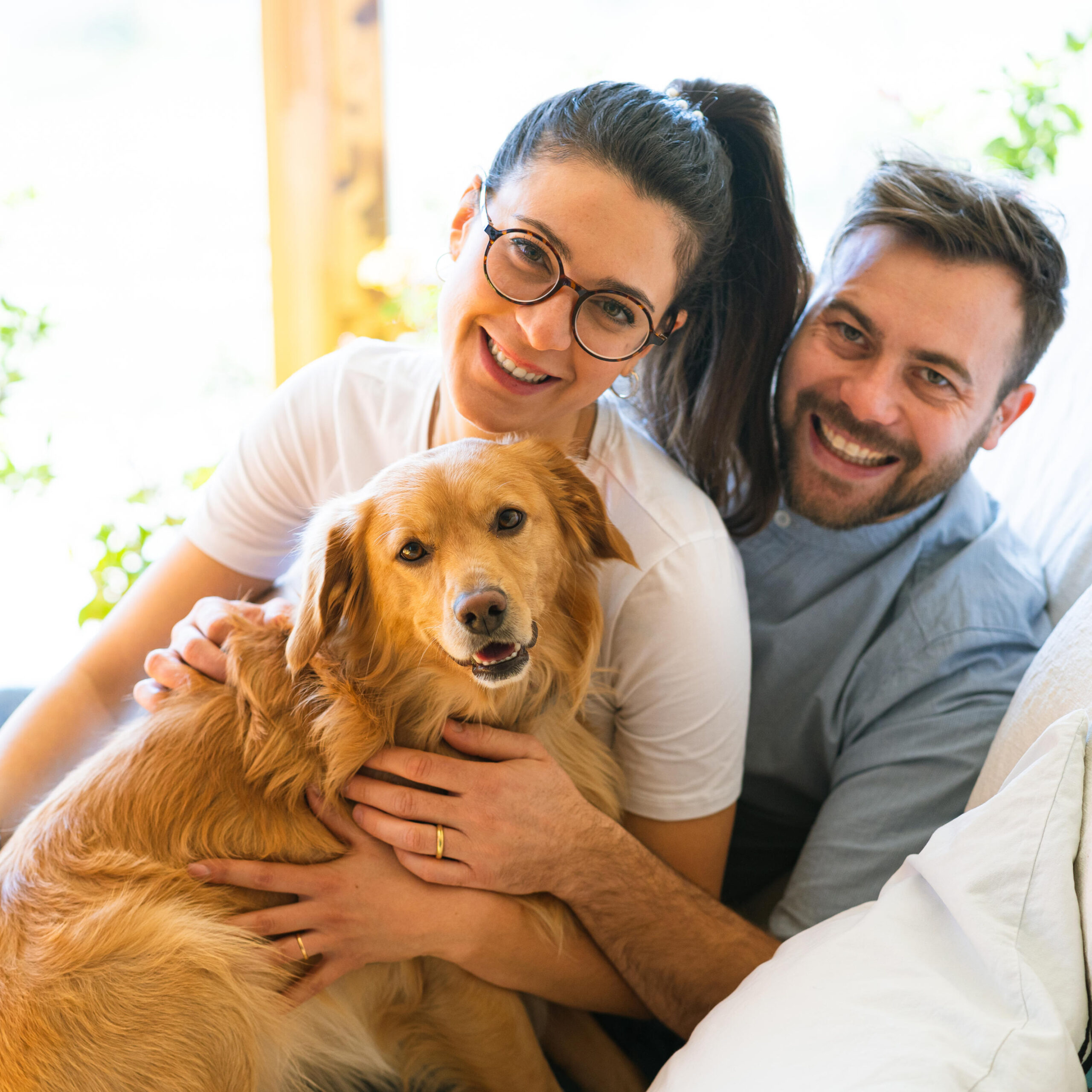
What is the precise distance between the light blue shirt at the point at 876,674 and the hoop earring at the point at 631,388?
39 centimetres

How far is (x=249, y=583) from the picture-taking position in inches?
73.7

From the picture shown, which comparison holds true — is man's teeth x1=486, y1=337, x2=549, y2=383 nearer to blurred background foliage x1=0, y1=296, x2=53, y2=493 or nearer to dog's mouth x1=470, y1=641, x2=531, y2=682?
dog's mouth x1=470, y1=641, x2=531, y2=682

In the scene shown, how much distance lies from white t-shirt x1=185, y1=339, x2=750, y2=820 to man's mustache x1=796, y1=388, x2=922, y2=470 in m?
0.33

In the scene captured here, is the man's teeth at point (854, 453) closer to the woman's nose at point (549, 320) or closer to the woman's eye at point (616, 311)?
the woman's eye at point (616, 311)

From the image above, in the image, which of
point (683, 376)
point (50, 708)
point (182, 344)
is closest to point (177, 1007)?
point (50, 708)

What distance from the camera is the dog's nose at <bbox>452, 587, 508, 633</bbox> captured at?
3.92ft

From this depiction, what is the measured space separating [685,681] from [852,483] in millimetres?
558

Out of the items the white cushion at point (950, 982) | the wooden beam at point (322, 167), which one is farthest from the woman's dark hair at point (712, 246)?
the wooden beam at point (322, 167)

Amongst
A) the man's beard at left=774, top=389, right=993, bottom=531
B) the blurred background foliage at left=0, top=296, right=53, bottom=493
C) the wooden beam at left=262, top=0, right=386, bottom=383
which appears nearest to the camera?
the man's beard at left=774, top=389, right=993, bottom=531

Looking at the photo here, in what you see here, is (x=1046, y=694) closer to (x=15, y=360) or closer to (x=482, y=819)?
(x=482, y=819)

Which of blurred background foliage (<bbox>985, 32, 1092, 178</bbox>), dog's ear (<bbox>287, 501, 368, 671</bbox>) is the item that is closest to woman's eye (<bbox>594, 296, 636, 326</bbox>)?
dog's ear (<bbox>287, 501, 368, 671</bbox>)

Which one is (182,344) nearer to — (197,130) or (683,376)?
(197,130)

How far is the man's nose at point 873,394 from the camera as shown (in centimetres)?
166

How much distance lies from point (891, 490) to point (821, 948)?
94 centimetres
